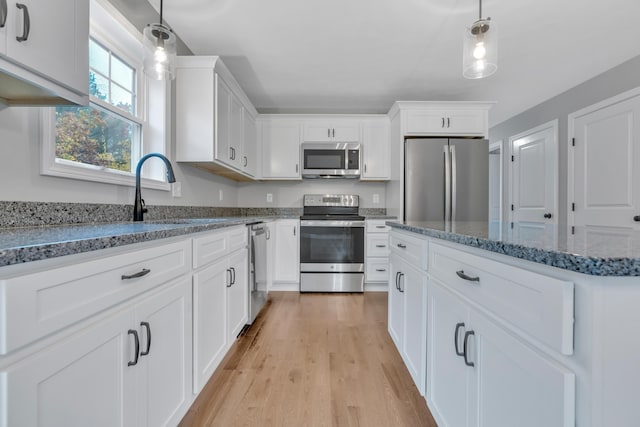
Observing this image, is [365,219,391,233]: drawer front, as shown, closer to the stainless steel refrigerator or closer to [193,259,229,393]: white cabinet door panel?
the stainless steel refrigerator

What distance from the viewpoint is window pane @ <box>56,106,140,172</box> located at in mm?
1398

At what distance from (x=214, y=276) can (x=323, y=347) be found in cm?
96

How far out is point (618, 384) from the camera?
1.55 feet

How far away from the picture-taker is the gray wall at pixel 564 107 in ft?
8.99

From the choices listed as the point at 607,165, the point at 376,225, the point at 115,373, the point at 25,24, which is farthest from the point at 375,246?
the point at 25,24

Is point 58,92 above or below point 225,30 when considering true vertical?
below

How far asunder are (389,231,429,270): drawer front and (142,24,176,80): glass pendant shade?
1.59m

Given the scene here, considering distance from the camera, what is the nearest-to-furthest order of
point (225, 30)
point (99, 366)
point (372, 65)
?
point (99, 366) → point (225, 30) → point (372, 65)

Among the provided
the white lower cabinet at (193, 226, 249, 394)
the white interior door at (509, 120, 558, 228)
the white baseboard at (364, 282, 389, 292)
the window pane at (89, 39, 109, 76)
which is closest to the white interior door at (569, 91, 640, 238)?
the white interior door at (509, 120, 558, 228)

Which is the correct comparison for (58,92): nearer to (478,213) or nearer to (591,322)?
(591,322)

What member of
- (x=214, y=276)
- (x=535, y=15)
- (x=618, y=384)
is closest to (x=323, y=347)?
(x=214, y=276)

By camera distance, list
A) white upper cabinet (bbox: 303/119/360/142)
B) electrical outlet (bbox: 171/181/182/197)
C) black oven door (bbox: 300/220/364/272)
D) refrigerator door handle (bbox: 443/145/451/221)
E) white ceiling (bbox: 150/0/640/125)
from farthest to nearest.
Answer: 1. white upper cabinet (bbox: 303/119/360/142)
2. black oven door (bbox: 300/220/364/272)
3. refrigerator door handle (bbox: 443/145/451/221)
4. electrical outlet (bbox: 171/181/182/197)
5. white ceiling (bbox: 150/0/640/125)

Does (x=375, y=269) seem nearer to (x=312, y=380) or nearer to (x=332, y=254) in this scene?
(x=332, y=254)

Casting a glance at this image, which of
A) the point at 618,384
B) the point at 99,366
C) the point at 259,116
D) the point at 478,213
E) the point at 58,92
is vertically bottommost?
the point at 99,366
